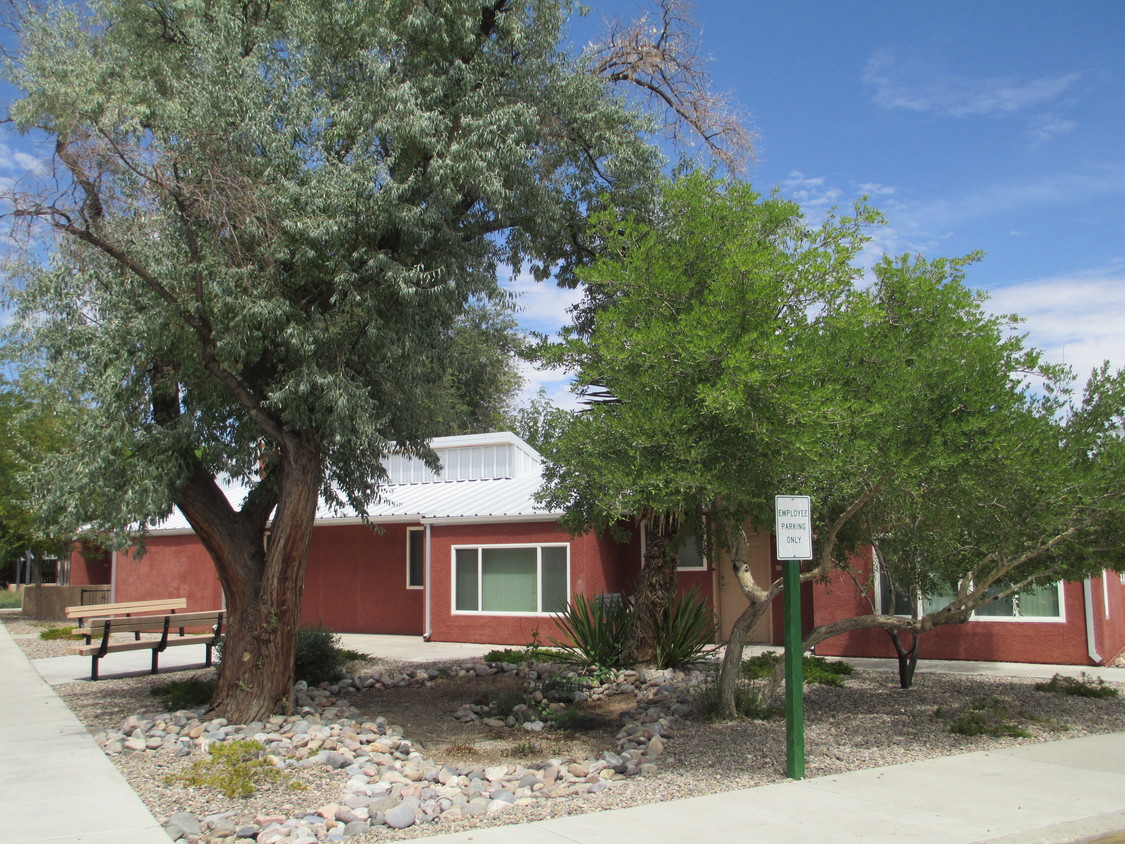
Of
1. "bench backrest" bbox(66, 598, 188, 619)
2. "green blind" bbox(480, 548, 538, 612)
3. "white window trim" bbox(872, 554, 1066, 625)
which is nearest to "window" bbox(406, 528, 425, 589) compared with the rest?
"green blind" bbox(480, 548, 538, 612)

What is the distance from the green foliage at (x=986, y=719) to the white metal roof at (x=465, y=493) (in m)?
9.02

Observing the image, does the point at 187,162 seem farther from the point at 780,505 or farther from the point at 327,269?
the point at 780,505

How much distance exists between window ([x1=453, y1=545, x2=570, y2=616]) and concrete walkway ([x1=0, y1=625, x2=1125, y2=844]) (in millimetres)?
10003

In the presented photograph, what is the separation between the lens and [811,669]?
12.8m

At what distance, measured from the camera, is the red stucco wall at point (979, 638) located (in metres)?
14.0

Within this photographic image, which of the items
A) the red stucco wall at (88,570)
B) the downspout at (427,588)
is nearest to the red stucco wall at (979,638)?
the downspout at (427,588)

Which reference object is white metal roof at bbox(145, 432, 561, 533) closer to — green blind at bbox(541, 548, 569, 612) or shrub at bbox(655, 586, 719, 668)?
green blind at bbox(541, 548, 569, 612)

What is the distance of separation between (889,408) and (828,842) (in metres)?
3.47

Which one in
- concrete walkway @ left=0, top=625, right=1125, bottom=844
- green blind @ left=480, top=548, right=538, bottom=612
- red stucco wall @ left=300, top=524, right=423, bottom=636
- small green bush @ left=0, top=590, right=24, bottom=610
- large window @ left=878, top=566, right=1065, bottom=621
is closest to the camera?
concrete walkway @ left=0, top=625, right=1125, bottom=844

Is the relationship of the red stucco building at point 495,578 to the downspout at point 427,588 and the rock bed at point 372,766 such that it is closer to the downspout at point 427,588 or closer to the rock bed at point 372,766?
the downspout at point 427,588

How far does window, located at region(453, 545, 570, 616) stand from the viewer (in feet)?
60.3

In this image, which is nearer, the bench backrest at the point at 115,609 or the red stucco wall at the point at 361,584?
the bench backrest at the point at 115,609

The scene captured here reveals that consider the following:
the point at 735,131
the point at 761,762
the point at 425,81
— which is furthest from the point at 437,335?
the point at 761,762

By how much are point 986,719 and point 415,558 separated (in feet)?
45.9
